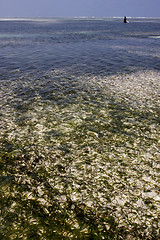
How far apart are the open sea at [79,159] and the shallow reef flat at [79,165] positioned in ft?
0.12

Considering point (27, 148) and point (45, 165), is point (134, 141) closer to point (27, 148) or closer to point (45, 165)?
point (45, 165)

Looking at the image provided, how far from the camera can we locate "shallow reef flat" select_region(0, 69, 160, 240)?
682cm

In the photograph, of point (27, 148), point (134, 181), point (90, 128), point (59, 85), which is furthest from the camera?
point (59, 85)

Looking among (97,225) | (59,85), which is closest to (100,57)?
(59,85)

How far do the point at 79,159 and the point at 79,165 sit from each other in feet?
1.58

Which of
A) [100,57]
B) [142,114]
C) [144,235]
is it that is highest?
[100,57]

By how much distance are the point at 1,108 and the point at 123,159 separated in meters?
10.7

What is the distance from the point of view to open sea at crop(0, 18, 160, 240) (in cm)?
686

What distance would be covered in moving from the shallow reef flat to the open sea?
37 mm

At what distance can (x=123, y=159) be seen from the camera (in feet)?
33.1

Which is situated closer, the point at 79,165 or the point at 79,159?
the point at 79,165

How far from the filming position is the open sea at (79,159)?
22.5 feet

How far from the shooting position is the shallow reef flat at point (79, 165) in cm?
682

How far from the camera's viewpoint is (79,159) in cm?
1004
